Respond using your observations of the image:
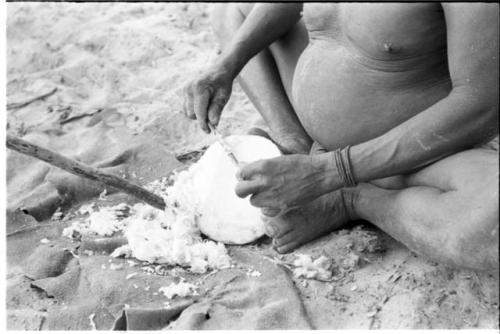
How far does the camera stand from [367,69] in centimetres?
207

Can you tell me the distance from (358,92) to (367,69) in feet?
0.24

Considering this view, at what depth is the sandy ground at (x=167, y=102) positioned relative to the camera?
1904 mm

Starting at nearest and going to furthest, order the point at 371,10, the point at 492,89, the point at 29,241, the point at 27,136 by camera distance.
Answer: the point at 492,89 → the point at 371,10 → the point at 29,241 → the point at 27,136

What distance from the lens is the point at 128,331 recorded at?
1838 mm

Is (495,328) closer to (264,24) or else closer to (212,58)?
→ (264,24)

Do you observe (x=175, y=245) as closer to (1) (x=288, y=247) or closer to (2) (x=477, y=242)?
(1) (x=288, y=247)

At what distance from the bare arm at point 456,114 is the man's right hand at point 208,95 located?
59 centimetres

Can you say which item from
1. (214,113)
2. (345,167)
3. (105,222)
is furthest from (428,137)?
(105,222)

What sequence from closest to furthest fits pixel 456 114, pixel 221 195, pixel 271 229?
pixel 456 114 → pixel 271 229 → pixel 221 195

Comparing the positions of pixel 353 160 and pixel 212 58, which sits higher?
pixel 353 160

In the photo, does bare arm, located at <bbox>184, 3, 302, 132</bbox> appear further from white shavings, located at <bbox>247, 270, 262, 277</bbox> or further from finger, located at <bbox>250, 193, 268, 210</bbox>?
white shavings, located at <bbox>247, 270, 262, 277</bbox>

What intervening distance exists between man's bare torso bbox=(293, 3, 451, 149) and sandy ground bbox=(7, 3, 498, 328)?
0.36 m

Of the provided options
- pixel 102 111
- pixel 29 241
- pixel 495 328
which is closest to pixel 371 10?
pixel 495 328

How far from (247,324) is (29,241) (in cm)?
86
